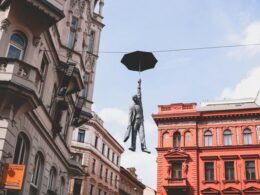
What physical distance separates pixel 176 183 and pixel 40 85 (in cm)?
2409

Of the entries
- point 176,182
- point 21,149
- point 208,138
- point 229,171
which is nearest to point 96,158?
point 176,182

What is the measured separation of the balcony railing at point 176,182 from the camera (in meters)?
39.0

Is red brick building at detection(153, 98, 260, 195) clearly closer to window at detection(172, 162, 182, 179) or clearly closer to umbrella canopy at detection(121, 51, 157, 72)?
window at detection(172, 162, 182, 179)

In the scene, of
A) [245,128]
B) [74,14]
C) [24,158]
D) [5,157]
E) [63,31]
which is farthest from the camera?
[245,128]

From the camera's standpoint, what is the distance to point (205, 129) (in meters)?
41.9

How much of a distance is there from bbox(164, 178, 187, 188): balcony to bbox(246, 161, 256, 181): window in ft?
20.3

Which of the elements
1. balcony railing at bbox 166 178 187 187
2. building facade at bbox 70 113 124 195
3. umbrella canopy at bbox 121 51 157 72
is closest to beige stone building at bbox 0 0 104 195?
umbrella canopy at bbox 121 51 157 72

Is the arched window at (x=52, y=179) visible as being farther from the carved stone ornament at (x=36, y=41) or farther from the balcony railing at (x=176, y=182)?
the balcony railing at (x=176, y=182)

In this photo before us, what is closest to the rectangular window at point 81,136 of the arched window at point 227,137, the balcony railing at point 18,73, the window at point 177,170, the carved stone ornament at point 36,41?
the window at point 177,170

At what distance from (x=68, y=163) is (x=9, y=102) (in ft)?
36.9

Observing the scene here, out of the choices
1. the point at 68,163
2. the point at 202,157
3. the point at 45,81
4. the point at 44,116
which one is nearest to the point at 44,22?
the point at 45,81

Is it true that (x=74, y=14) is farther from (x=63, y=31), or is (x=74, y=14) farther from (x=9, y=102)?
(x=9, y=102)

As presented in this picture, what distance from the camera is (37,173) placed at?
19500 millimetres

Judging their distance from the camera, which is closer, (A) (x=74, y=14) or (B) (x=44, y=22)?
(B) (x=44, y=22)
